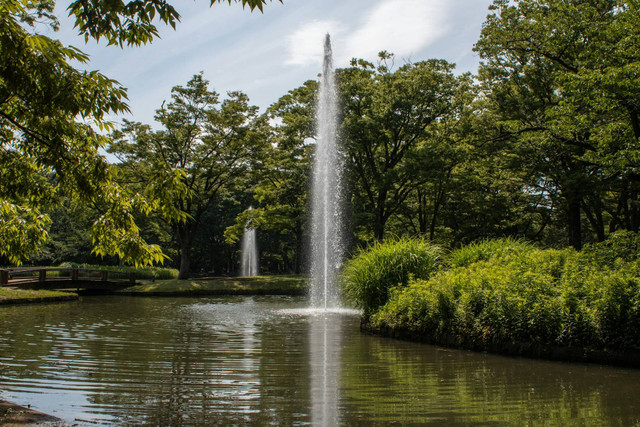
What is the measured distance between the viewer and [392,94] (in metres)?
30.6

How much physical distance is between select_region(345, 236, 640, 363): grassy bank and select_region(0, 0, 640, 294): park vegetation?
0.17 ft

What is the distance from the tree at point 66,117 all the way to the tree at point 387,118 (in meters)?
25.1

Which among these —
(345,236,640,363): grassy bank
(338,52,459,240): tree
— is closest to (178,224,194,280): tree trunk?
(338,52,459,240): tree

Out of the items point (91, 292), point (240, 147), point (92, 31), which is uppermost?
point (240, 147)

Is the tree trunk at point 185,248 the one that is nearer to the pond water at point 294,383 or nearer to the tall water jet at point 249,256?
the tall water jet at point 249,256

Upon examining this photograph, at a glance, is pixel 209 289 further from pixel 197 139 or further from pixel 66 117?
pixel 66 117

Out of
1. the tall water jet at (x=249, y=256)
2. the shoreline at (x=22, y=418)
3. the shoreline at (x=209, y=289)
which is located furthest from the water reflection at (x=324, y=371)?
the tall water jet at (x=249, y=256)

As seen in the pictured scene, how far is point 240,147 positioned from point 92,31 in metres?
31.4

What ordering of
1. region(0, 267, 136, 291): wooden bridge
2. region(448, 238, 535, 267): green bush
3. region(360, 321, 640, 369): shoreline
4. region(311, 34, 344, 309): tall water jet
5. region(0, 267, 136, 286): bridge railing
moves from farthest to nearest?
region(311, 34, 344, 309): tall water jet, region(0, 267, 136, 291): wooden bridge, region(0, 267, 136, 286): bridge railing, region(448, 238, 535, 267): green bush, region(360, 321, 640, 369): shoreline

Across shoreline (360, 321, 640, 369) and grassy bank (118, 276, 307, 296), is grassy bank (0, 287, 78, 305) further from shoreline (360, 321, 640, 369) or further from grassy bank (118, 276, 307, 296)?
shoreline (360, 321, 640, 369)

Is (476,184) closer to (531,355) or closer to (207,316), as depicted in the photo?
(207,316)

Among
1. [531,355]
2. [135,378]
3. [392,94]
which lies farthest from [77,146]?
[392,94]

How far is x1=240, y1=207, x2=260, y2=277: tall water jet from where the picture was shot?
61.5 meters

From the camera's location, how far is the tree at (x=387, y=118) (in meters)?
30.2
